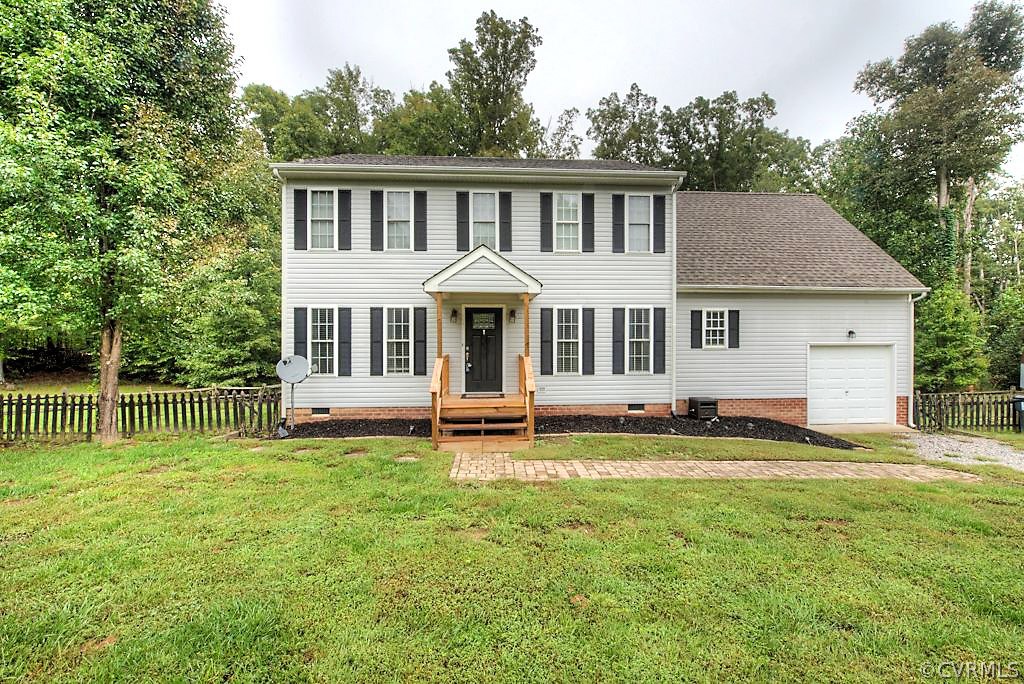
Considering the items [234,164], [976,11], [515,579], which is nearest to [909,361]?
[515,579]

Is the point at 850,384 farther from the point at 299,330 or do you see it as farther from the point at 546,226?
the point at 299,330

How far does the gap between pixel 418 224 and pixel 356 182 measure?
166cm

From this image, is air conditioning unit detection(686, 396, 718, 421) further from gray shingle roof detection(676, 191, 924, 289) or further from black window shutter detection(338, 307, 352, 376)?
black window shutter detection(338, 307, 352, 376)

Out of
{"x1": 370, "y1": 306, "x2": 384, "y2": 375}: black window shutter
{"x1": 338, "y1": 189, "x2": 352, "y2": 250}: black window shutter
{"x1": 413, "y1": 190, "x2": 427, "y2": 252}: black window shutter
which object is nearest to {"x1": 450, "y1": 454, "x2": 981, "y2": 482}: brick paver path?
{"x1": 370, "y1": 306, "x2": 384, "y2": 375}: black window shutter

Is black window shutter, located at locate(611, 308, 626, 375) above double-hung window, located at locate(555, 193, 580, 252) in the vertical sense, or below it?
below

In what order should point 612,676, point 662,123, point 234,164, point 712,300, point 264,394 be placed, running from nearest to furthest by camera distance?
point 612,676, point 264,394, point 712,300, point 234,164, point 662,123

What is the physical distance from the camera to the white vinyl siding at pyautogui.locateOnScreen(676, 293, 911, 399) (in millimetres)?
10547

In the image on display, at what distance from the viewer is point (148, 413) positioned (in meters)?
8.30

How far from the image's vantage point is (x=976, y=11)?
1488 cm

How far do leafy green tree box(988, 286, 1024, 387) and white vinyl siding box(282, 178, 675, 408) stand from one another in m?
15.5

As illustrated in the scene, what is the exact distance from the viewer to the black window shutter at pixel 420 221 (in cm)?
959

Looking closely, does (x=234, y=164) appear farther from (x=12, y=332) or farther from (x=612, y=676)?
(x=612, y=676)

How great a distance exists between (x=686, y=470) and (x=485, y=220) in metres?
6.79

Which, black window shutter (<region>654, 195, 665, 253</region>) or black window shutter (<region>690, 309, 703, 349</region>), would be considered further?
black window shutter (<region>690, 309, 703, 349</region>)
